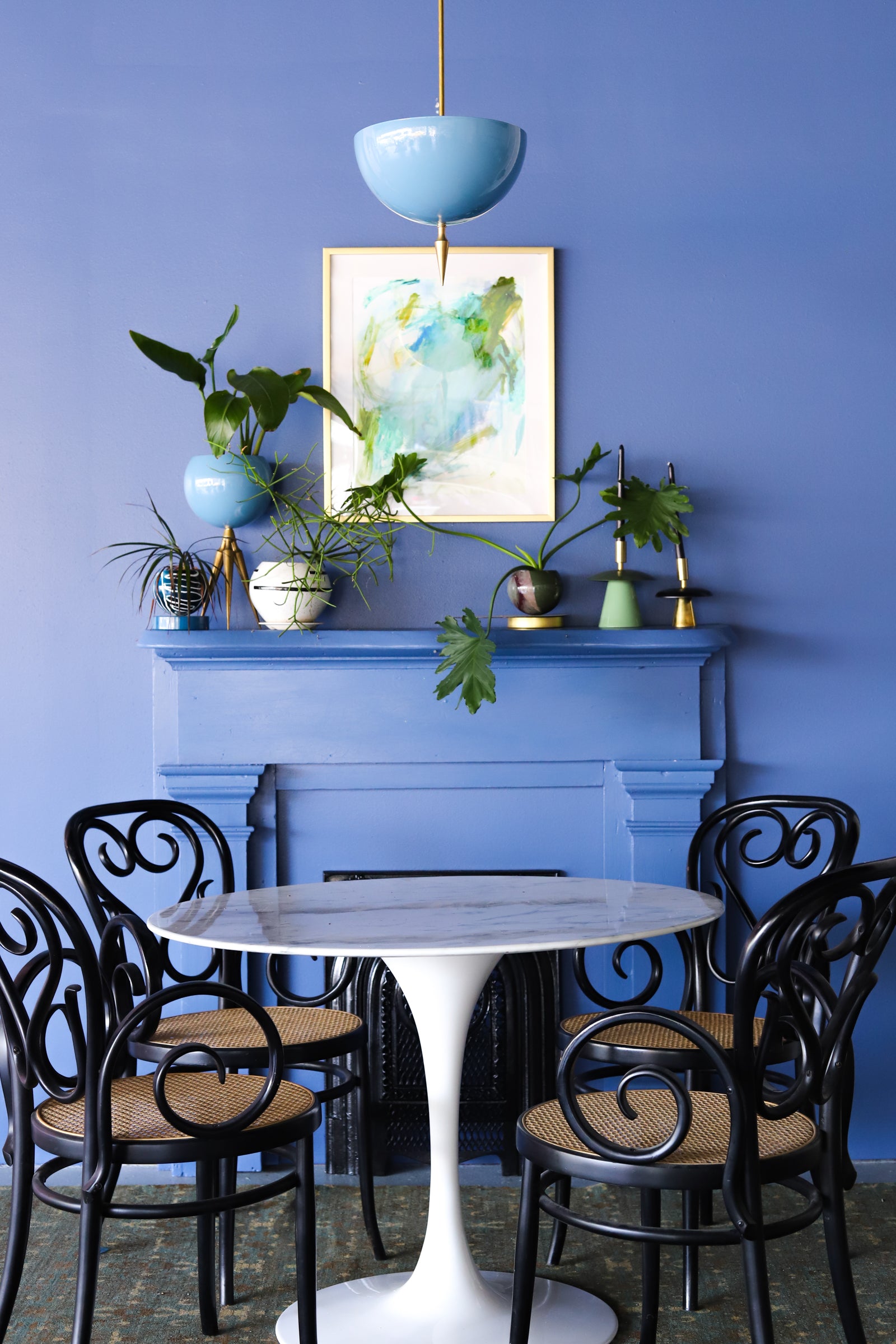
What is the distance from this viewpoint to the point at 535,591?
2.92m

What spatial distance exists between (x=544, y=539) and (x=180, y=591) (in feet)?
3.02

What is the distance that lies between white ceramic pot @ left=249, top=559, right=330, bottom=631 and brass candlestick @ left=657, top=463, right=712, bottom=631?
2.77 ft

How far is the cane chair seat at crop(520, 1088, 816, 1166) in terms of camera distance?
70.1 inches

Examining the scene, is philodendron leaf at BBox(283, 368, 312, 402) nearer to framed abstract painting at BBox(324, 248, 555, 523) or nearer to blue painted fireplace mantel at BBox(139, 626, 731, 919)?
framed abstract painting at BBox(324, 248, 555, 523)

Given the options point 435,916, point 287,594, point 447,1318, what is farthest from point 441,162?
point 447,1318

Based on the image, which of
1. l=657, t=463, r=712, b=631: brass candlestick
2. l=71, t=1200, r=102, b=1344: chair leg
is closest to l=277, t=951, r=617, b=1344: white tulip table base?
l=71, t=1200, r=102, b=1344: chair leg

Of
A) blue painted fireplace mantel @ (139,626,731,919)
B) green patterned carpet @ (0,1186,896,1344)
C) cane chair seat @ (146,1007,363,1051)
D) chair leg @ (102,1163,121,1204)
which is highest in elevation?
blue painted fireplace mantel @ (139,626,731,919)

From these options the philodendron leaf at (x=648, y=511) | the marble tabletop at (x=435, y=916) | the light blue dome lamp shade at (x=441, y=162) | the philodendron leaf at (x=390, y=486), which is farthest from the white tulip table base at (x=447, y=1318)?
the light blue dome lamp shade at (x=441, y=162)

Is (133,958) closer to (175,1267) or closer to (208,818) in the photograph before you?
(208,818)

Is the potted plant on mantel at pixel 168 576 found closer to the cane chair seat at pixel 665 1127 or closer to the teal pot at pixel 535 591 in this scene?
the teal pot at pixel 535 591

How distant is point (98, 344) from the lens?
3.08m

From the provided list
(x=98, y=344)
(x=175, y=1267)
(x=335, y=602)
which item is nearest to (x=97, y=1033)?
(x=175, y=1267)

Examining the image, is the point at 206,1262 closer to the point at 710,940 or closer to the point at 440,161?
the point at 710,940

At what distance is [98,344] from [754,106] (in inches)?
70.2
